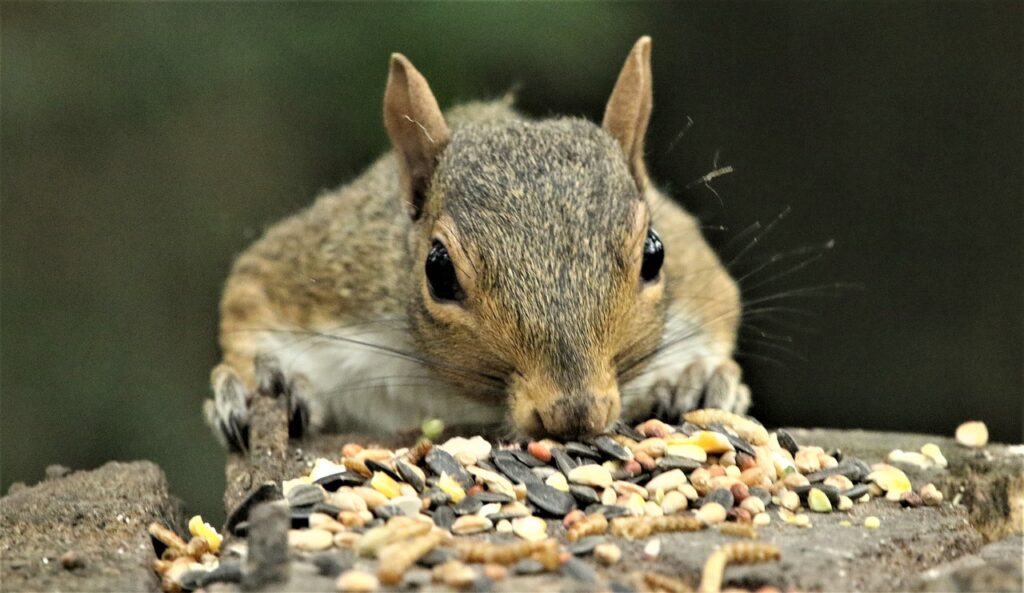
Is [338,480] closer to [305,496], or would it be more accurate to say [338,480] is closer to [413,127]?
[305,496]

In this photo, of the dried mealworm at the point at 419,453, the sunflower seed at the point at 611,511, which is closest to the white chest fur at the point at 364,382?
the dried mealworm at the point at 419,453

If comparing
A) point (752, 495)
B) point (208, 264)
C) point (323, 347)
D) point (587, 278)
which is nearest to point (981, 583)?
point (752, 495)

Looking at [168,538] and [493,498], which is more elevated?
[493,498]

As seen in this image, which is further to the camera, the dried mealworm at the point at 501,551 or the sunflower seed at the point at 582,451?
the sunflower seed at the point at 582,451

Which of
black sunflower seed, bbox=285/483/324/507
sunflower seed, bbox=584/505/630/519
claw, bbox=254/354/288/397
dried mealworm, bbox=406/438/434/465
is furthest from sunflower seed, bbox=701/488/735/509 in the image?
claw, bbox=254/354/288/397

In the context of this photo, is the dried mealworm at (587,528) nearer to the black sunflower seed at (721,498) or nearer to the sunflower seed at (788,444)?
the black sunflower seed at (721,498)

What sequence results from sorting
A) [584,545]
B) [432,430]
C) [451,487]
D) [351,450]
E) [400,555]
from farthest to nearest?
[432,430] < [351,450] < [451,487] < [584,545] < [400,555]

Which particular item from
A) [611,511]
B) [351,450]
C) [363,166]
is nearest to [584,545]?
[611,511]
